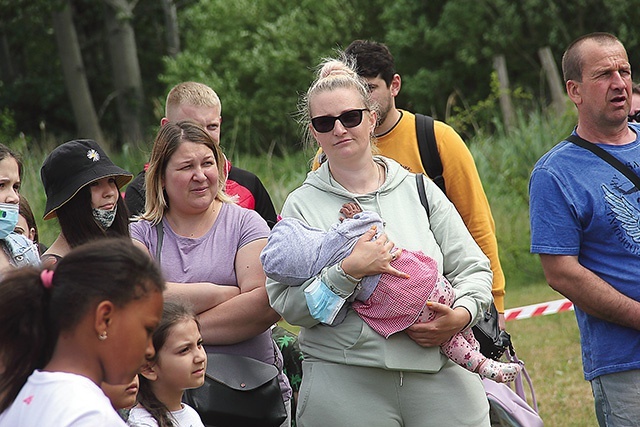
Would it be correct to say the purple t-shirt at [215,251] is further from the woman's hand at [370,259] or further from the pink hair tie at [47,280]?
the pink hair tie at [47,280]

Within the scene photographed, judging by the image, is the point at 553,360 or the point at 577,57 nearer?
the point at 577,57

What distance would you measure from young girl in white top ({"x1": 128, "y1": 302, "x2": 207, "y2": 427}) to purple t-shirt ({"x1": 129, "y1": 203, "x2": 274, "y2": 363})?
16.5 inches

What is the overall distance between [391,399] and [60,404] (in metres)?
1.66

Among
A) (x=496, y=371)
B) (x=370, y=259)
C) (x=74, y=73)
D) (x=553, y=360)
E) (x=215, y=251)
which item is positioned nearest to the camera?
(x=370, y=259)

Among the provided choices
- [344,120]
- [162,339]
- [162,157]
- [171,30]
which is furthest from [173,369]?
[171,30]

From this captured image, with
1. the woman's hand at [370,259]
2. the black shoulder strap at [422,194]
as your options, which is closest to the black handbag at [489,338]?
the black shoulder strap at [422,194]

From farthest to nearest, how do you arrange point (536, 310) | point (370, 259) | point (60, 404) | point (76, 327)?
point (536, 310) → point (370, 259) → point (76, 327) → point (60, 404)

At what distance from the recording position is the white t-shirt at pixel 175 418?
369 cm

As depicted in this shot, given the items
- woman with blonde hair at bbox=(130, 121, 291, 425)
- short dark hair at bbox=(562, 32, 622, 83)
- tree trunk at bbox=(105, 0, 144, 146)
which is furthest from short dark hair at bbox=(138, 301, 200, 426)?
tree trunk at bbox=(105, 0, 144, 146)

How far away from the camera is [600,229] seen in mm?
4238

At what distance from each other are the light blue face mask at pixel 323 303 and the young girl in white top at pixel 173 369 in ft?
1.60

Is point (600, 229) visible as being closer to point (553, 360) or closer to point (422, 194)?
point (422, 194)

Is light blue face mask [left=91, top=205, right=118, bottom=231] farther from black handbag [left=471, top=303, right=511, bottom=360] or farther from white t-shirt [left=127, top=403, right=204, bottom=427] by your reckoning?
black handbag [left=471, top=303, right=511, bottom=360]

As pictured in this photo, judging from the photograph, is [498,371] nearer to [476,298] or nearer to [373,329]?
[476,298]
